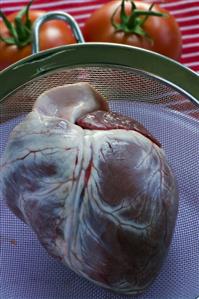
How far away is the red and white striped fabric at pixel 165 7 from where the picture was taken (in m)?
1.24

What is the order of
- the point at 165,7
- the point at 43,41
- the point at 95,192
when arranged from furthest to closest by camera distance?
the point at 165,7 → the point at 43,41 → the point at 95,192

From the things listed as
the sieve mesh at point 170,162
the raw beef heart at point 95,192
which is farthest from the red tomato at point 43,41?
the raw beef heart at point 95,192

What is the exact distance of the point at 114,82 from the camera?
0.96 m

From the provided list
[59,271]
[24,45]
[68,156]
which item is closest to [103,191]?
[68,156]

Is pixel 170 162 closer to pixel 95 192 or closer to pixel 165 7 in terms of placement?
pixel 95 192

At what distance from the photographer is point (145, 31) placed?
1.12m

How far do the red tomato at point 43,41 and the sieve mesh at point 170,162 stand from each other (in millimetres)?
183

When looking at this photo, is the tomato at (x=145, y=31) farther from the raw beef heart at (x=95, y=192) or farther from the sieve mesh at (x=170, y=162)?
the raw beef heart at (x=95, y=192)

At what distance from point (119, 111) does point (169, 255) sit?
24cm

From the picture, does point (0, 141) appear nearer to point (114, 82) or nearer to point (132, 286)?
point (114, 82)

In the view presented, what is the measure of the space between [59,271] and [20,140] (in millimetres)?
242

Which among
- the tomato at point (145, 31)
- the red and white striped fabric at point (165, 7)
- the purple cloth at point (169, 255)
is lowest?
the purple cloth at point (169, 255)

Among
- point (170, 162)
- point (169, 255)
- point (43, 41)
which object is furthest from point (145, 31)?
point (169, 255)

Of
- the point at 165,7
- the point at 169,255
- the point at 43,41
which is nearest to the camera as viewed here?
the point at 169,255
